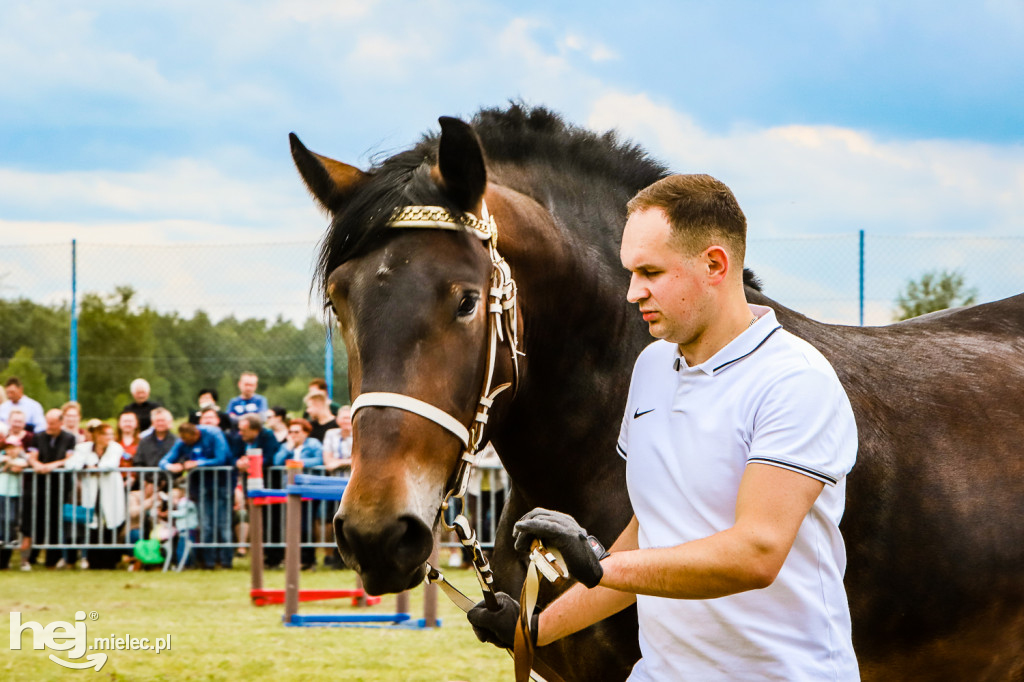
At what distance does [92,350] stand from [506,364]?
14349mm

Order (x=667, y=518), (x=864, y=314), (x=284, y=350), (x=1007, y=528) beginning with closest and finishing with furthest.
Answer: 1. (x=667, y=518)
2. (x=1007, y=528)
3. (x=864, y=314)
4. (x=284, y=350)

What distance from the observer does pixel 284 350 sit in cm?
1471

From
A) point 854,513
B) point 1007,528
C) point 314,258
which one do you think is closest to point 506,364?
point 314,258

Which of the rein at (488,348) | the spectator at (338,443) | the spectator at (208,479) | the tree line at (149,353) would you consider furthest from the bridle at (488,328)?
the tree line at (149,353)

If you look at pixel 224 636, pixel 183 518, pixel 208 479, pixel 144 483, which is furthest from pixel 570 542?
pixel 144 483

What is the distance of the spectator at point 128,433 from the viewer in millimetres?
12461

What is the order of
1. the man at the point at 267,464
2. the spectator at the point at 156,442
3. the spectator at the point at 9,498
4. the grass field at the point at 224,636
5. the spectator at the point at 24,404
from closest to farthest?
1. the grass field at the point at 224,636
2. the man at the point at 267,464
3. the spectator at the point at 9,498
4. the spectator at the point at 156,442
5. the spectator at the point at 24,404

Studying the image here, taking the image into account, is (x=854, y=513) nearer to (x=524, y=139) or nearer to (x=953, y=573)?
(x=953, y=573)

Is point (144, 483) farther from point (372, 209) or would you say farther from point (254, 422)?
A: point (372, 209)

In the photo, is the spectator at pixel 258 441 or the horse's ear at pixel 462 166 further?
the spectator at pixel 258 441

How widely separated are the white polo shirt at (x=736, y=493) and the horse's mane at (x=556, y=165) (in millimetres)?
1079

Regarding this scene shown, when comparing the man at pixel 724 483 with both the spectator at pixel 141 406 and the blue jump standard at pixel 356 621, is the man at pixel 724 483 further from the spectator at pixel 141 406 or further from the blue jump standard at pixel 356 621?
the spectator at pixel 141 406

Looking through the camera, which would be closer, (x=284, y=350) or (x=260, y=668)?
(x=260, y=668)

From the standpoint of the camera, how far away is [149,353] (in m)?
16.1
